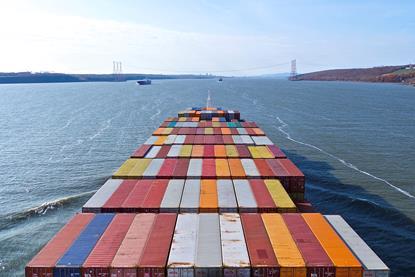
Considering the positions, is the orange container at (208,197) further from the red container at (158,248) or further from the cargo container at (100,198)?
the cargo container at (100,198)

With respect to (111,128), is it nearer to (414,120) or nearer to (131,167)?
(131,167)

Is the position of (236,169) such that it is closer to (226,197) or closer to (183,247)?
(226,197)

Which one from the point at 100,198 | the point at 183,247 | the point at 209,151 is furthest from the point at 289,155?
the point at 183,247

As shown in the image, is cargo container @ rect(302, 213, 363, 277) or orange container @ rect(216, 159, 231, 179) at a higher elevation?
orange container @ rect(216, 159, 231, 179)

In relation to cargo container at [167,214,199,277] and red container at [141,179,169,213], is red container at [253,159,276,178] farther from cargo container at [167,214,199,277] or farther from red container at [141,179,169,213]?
cargo container at [167,214,199,277]

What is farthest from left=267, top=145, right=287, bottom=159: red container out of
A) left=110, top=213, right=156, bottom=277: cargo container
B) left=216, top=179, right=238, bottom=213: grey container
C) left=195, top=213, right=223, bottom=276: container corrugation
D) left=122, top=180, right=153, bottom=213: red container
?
left=110, top=213, right=156, bottom=277: cargo container

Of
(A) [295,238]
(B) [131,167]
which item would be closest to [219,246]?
(A) [295,238]

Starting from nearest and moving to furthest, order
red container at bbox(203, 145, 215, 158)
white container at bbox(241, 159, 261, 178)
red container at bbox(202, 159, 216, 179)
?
1. red container at bbox(202, 159, 216, 179)
2. white container at bbox(241, 159, 261, 178)
3. red container at bbox(203, 145, 215, 158)
